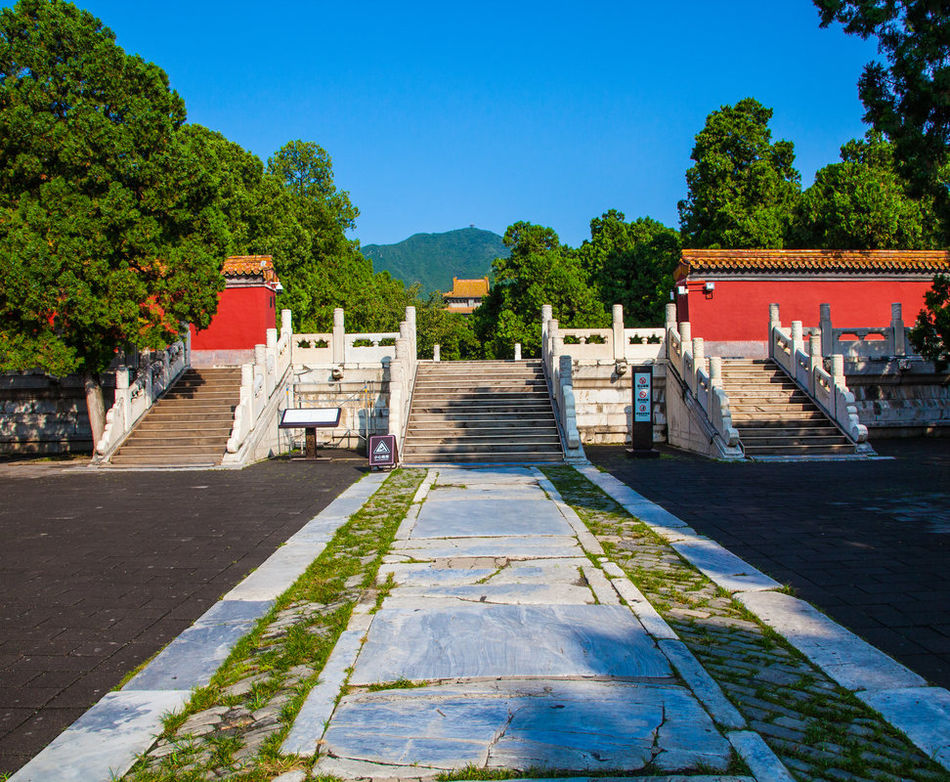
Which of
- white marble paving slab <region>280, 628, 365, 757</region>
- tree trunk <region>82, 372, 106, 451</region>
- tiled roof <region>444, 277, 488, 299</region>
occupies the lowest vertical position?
white marble paving slab <region>280, 628, 365, 757</region>

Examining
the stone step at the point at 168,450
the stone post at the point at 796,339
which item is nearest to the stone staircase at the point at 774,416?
the stone post at the point at 796,339

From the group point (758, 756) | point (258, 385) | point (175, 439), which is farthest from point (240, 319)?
point (758, 756)

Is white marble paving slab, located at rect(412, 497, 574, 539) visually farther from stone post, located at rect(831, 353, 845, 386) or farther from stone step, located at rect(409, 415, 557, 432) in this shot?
stone post, located at rect(831, 353, 845, 386)

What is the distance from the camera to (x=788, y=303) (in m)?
21.3

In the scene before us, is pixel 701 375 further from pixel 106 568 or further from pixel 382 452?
pixel 106 568

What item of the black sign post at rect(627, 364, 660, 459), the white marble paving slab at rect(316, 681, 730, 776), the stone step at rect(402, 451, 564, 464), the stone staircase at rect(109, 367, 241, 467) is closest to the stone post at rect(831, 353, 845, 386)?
the black sign post at rect(627, 364, 660, 459)

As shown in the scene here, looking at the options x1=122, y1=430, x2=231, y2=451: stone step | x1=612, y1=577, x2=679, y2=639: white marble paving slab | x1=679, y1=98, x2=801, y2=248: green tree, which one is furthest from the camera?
x1=679, y1=98, x2=801, y2=248: green tree

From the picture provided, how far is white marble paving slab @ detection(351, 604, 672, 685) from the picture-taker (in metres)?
3.39

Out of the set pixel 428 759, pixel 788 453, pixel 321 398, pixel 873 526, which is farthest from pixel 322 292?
pixel 428 759

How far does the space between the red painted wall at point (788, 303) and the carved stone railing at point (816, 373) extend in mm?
3033

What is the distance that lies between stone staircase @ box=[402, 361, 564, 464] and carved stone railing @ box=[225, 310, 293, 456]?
Answer: 341 centimetres

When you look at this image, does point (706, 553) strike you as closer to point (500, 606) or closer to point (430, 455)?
point (500, 606)

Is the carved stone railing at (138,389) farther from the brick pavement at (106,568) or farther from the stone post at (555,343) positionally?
the stone post at (555,343)

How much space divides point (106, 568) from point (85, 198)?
10.9 m
